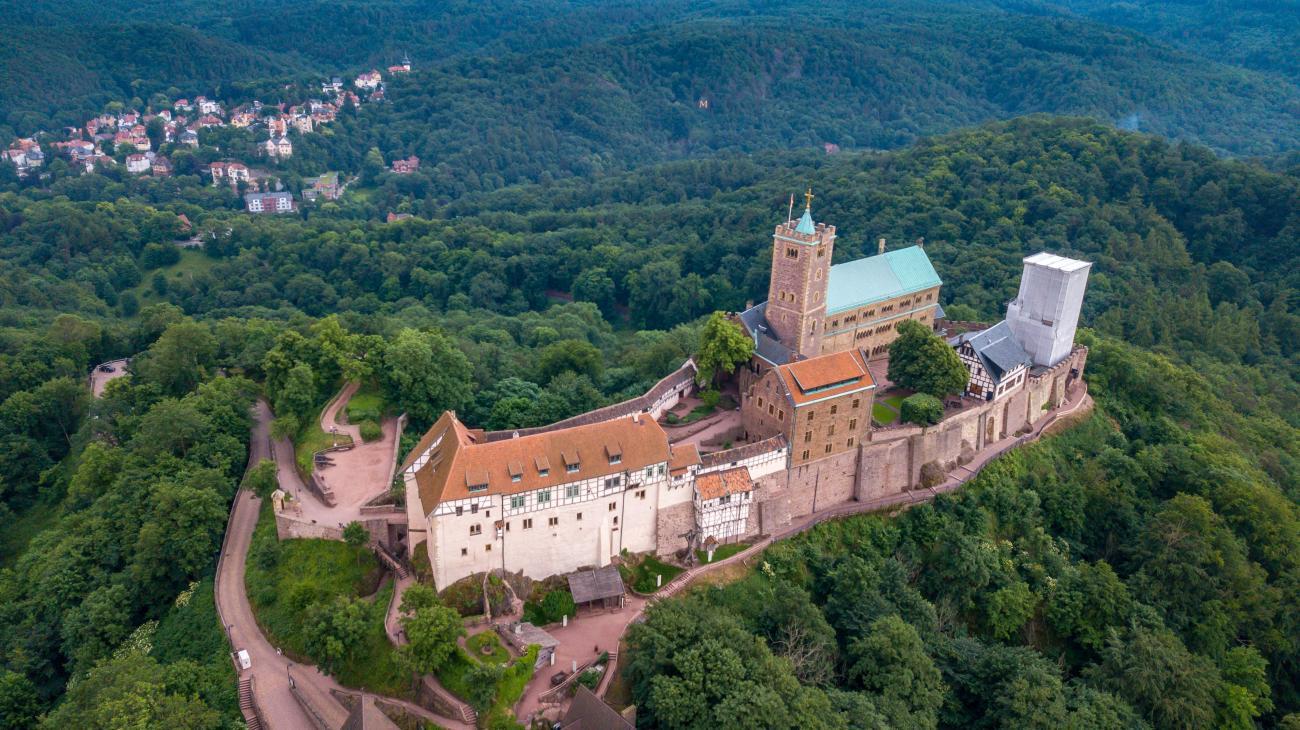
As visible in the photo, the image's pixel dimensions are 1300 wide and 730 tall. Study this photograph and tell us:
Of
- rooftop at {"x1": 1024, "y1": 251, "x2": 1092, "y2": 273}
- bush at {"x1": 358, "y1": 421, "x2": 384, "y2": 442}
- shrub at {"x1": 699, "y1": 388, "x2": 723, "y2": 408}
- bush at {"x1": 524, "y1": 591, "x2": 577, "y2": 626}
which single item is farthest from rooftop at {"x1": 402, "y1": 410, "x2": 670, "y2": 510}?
rooftop at {"x1": 1024, "y1": 251, "x2": 1092, "y2": 273}

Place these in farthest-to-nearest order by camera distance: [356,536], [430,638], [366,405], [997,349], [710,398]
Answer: [997,349]
[366,405]
[710,398]
[356,536]
[430,638]

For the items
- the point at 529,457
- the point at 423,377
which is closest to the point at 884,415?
the point at 529,457

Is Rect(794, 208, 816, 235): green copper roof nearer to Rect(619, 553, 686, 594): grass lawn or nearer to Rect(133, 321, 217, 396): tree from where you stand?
Rect(619, 553, 686, 594): grass lawn

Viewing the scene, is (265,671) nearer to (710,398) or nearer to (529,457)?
(529,457)

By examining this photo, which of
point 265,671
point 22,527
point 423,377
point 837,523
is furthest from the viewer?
point 22,527

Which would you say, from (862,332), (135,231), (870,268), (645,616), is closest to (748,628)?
(645,616)

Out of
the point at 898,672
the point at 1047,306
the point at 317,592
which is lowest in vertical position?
the point at 898,672

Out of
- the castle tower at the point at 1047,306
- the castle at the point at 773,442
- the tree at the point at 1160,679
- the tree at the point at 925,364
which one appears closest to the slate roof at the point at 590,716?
the castle at the point at 773,442
